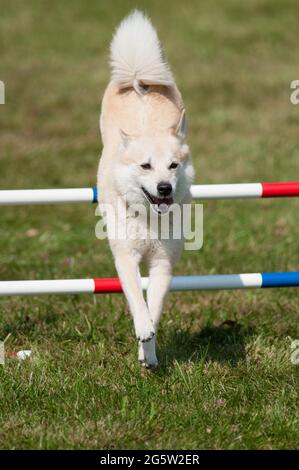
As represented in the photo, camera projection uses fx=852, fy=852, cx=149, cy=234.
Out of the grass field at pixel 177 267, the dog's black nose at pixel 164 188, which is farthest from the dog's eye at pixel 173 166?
the grass field at pixel 177 267

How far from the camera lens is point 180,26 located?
1461 cm

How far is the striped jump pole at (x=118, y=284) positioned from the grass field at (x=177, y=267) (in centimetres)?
31

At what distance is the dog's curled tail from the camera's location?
4.13m

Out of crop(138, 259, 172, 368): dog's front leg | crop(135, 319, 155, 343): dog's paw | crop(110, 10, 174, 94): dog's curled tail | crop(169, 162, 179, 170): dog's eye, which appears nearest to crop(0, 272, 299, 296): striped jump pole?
crop(138, 259, 172, 368): dog's front leg

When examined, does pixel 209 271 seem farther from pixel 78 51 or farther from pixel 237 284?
pixel 78 51

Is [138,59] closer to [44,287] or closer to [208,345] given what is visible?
[44,287]

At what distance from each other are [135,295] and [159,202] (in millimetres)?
435

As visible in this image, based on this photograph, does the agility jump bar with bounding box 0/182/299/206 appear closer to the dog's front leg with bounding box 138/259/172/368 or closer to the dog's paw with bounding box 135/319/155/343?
the dog's front leg with bounding box 138/259/172/368

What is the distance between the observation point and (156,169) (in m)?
3.66

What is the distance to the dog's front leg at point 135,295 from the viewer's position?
145 inches

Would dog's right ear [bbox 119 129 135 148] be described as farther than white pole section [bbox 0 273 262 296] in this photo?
No

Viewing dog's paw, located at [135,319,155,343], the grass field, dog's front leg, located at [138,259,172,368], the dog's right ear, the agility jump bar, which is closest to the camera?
the grass field

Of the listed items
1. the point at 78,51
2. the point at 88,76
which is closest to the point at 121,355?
the point at 88,76
